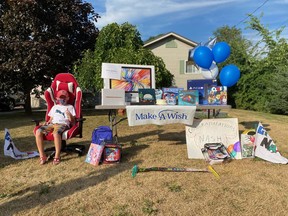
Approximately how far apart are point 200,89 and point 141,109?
4.08ft

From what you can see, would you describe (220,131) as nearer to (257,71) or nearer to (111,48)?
(111,48)

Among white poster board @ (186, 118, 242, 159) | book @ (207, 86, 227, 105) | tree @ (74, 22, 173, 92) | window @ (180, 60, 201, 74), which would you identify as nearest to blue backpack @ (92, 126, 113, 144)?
white poster board @ (186, 118, 242, 159)

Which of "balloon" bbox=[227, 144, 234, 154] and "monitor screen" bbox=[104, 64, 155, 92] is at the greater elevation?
"monitor screen" bbox=[104, 64, 155, 92]

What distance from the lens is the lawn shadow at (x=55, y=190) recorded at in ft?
10.1

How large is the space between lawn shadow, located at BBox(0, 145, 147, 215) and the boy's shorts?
23.1 inches

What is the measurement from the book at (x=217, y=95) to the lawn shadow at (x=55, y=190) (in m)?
1.88

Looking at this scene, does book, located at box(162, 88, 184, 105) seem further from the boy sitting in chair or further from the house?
the house

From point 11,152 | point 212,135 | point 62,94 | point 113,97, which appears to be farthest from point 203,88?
point 11,152

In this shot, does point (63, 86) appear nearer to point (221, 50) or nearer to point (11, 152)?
point (11, 152)

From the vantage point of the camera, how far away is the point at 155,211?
2949mm

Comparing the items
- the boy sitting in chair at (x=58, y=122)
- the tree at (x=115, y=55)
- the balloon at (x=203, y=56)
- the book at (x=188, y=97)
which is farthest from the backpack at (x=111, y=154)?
the tree at (x=115, y=55)

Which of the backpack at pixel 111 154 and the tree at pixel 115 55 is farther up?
the tree at pixel 115 55

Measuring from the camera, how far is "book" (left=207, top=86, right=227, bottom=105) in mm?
5230

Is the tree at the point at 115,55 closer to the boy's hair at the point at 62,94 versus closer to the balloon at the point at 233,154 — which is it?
the boy's hair at the point at 62,94
